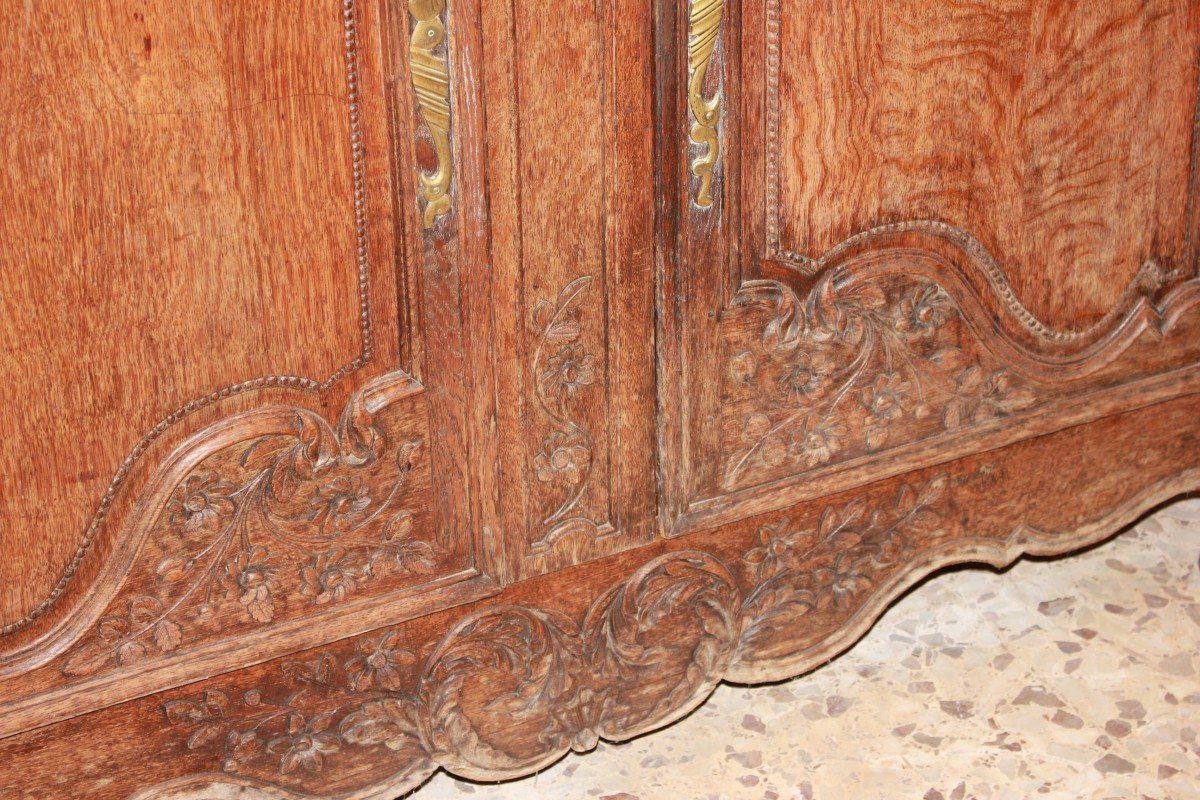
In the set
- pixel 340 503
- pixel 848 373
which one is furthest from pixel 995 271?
pixel 340 503

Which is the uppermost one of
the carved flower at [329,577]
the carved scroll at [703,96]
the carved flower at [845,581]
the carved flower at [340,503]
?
the carved scroll at [703,96]

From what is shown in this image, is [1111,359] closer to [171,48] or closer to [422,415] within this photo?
[422,415]

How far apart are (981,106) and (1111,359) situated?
41 cm

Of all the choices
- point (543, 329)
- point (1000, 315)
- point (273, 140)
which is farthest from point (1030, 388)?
point (273, 140)

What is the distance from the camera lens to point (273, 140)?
105 cm

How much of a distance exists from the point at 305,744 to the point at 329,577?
171mm

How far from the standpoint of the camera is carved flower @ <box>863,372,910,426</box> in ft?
4.74

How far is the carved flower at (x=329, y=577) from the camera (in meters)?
1.19

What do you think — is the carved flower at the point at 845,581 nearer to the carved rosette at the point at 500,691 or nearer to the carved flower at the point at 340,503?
the carved rosette at the point at 500,691

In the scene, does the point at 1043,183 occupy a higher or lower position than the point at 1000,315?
higher

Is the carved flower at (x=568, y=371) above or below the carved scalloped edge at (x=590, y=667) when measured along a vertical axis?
above

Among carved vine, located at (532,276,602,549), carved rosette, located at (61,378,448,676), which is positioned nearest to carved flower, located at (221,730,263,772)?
carved rosette, located at (61,378,448,676)

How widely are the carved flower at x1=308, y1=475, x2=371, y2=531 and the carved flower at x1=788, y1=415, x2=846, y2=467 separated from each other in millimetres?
474

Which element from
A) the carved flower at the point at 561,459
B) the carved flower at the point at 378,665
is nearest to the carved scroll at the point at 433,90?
the carved flower at the point at 561,459
